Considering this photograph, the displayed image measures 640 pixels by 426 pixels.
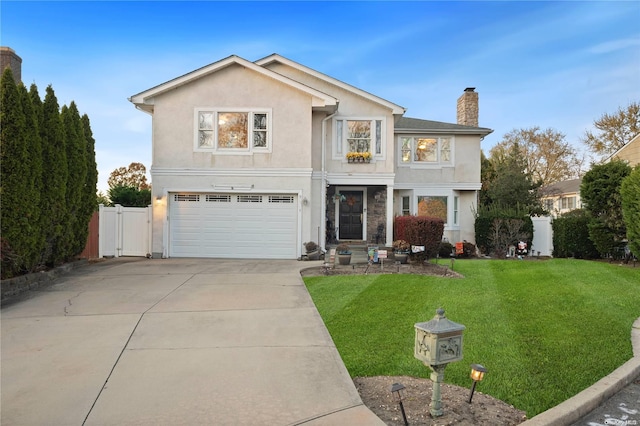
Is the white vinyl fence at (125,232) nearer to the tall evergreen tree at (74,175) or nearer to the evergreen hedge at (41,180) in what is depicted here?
the evergreen hedge at (41,180)

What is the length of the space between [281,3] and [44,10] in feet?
21.6

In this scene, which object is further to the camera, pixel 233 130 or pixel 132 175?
pixel 132 175

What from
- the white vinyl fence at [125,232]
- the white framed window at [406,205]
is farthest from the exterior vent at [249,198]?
the white framed window at [406,205]

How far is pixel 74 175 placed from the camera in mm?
12000

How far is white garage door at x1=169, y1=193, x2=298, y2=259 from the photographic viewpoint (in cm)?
1542

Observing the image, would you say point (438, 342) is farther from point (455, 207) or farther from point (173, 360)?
point (455, 207)

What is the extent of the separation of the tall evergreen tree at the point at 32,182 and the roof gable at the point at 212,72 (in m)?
5.50

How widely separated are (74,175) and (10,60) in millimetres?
3824

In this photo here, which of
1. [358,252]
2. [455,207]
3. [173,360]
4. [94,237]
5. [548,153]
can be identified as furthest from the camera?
[548,153]

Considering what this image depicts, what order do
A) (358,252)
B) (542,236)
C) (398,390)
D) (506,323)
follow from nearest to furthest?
(398,390) → (506,323) → (358,252) → (542,236)

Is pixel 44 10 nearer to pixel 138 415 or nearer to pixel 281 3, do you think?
pixel 281 3

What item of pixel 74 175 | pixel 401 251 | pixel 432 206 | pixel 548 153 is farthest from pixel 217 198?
pixel 548 153

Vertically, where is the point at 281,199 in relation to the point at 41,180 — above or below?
below

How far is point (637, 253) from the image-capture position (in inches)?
462
